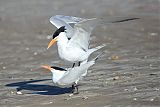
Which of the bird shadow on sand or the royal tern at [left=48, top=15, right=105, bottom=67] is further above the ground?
the royal tern at [left=48, top=15, right=105, bottom=67]

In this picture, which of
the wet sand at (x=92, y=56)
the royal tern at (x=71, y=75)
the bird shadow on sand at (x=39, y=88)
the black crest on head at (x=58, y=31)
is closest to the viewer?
the wet sand at (x=92, y=56)

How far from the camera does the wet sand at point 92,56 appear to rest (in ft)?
26.8

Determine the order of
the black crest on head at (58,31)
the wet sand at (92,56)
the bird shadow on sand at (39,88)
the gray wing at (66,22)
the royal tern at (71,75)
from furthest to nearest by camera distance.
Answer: the gray wing at (66,22), the black crest on head at (58,31), the bird shadow on sand at (39,88), the royal tern at (71,75), the wet sand at (92,56)

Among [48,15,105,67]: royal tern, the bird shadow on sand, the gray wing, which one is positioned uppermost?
the gray wing

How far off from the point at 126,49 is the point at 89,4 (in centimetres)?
694

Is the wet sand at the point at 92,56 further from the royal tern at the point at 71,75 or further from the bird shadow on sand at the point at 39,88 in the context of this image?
the royal tern at the point at 71,75

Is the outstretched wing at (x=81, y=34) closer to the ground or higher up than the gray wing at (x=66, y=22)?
closer to the ground

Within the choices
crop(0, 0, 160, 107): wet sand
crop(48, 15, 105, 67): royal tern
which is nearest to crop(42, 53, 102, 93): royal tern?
crop(0, 0, 160, 107): wet sand

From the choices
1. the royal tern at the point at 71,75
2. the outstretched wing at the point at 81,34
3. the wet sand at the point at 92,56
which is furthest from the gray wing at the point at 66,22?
the royal tern at the point at 71,75

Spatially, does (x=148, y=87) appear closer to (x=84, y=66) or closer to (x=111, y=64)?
(x=84, y=66)

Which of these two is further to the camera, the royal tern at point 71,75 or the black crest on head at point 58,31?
the black crest on head at point 58,31

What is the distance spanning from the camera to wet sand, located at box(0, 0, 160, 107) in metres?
8.16

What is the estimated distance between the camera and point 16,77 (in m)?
10.1

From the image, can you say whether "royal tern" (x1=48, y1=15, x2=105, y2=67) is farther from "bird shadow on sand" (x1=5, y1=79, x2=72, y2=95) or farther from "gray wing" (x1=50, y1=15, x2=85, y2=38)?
"bird shadow on sand" (x1=5, y1=79, x2=72, y2=95)
